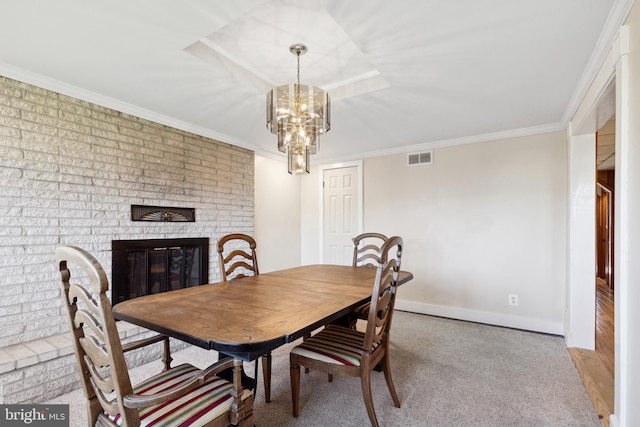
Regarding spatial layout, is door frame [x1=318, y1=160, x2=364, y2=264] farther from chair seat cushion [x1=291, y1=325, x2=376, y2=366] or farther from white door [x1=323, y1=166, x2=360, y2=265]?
chair seat cushion [x1=291, y1=325, x2=376, y2=366]

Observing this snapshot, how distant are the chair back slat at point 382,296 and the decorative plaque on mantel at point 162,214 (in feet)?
7.49

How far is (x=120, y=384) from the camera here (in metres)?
0.98

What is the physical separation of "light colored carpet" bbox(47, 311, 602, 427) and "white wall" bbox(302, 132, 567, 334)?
55 centimetres

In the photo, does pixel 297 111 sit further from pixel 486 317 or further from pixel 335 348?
pixel 486 317

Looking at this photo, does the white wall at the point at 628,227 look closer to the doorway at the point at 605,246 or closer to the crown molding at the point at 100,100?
the doorway at the point at 605,246

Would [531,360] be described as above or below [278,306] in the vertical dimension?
below

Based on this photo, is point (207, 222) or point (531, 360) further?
point (207, 222)

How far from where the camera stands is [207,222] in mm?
3463

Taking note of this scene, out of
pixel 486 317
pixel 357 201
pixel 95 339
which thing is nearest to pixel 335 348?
pixel 95 339

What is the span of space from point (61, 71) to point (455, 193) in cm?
391

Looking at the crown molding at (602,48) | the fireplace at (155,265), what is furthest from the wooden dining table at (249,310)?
the crown molding at (602,48)

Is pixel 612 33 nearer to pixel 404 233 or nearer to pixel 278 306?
pixel 278 306

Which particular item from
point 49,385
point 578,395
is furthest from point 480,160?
point 49,385

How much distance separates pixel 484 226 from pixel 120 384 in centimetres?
371
